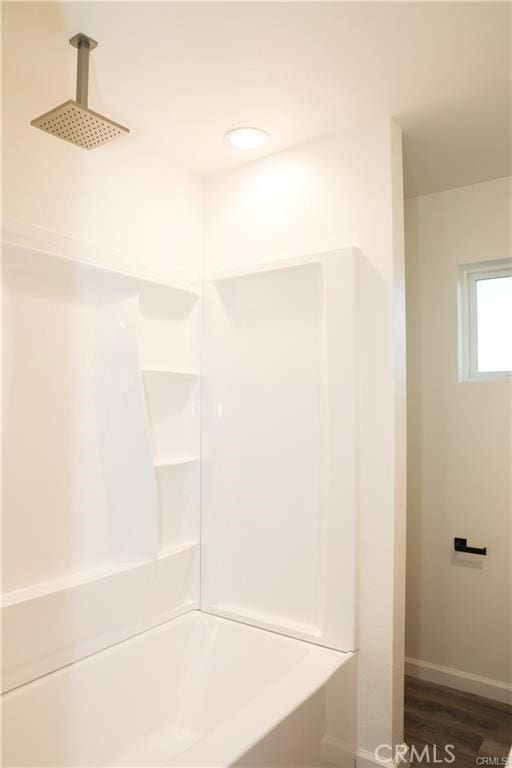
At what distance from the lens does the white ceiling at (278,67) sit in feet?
5.37

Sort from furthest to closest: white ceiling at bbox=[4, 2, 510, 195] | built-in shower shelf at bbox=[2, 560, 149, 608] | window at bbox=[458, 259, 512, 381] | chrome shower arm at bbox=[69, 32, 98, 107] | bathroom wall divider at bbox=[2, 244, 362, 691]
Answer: window at bbox=[458, 259, 512, 381], bathroom wall divider at bbox=[2, 244, 362, 691], built-in shower shelf at bbox=[2, 560, 149, 608], chrome shower arm at bbox=[69, 32, 98, 107], white ceiling at bbox=[4, 2, 510, 195]

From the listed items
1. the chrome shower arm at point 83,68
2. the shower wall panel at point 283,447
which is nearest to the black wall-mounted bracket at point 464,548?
the shower wall panel at point 283,447

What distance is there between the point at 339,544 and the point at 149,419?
1020 mm

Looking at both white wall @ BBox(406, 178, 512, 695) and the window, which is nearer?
white wall @ BBox(406, 178, 512, 695)

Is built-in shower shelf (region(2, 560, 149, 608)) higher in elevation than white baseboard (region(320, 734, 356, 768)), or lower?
higher

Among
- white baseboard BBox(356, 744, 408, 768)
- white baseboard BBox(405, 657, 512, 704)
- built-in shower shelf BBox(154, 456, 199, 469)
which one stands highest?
built-in shower shelf BBox(154, 456, 199, 469)

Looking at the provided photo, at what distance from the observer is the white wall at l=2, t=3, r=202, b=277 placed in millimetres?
1823

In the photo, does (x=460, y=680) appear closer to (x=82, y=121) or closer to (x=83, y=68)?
(x=82, y=121)

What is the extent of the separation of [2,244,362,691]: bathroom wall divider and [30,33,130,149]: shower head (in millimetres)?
435

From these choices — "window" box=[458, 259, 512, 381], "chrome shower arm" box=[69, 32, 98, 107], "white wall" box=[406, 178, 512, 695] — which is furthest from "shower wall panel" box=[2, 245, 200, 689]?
"window" box=[458, 259, 512, 381]

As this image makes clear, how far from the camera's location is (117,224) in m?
2.39

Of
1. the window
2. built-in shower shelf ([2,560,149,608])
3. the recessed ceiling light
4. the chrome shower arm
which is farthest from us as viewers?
the window

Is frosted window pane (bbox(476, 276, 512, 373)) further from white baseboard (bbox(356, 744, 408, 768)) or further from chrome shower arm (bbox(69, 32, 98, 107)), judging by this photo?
chrome shower arm (bbox(69, 32, 98, 107))

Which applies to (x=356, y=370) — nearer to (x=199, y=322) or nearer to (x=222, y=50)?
(x=199, y=322)
